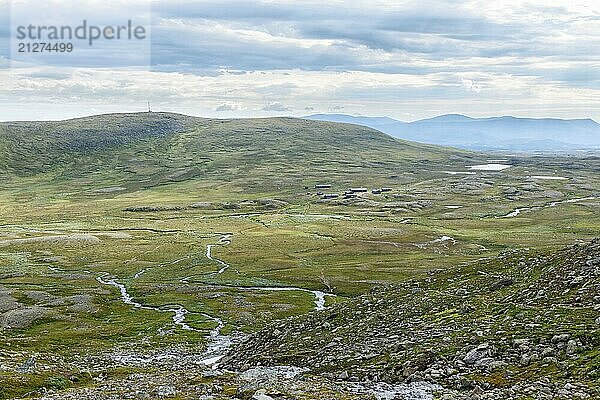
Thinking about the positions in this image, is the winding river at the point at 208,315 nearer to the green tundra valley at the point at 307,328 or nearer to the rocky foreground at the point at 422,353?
the green tundra valley at the point at 307,328

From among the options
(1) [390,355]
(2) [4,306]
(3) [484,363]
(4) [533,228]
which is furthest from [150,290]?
(4) [533,228]

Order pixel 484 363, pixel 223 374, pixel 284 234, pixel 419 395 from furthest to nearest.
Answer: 1. pixel 284 234
2. pixel 223 374
3. pixel 484 363
4. pixel 419 395

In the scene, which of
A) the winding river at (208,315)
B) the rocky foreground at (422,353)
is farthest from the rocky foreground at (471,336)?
the winding river at (208,315)

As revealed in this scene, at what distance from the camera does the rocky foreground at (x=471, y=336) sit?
2978 cm

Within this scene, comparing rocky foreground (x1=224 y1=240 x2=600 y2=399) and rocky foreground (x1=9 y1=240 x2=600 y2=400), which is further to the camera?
rocky foreground (x1=9 y1=240 x2=600 y2=400)

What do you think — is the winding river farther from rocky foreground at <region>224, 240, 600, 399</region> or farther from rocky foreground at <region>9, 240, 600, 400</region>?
rocky foreground at <region>224, 240, 600, 399</region>

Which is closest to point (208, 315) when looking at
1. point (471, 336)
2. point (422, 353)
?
point (422, 353)

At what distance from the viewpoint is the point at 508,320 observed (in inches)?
1518

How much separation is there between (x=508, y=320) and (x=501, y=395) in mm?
12077

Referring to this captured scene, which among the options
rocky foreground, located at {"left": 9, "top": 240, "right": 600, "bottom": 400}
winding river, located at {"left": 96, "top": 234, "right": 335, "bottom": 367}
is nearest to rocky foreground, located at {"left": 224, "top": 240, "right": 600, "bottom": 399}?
rocky foreground, located at {"left": 9, "top": 240, "right": 600, "bottom": 400}

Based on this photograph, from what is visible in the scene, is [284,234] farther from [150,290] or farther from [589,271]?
[589,271]

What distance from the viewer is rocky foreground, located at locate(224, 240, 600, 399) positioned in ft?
97.7

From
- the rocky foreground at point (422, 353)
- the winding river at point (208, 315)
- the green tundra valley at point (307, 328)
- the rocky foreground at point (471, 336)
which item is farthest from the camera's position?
the winding river at point (208, 315)

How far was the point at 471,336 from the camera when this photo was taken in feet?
120
